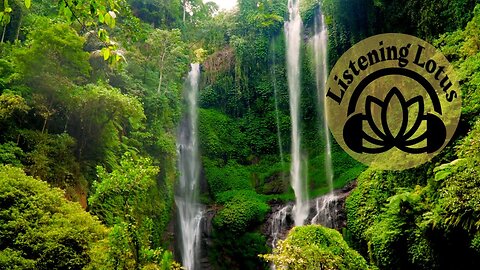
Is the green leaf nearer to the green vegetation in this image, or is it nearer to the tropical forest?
the tropical forest

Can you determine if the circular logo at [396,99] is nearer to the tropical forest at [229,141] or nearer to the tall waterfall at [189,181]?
the tropical forest at [229,141]

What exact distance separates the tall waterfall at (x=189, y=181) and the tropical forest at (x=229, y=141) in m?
0.07

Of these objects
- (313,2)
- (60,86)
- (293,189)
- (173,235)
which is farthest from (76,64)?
(313,2)

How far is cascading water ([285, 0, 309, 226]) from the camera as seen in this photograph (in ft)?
55.8

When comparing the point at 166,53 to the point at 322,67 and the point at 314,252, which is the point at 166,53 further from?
the point at 314,252

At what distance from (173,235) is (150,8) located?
1238 cm

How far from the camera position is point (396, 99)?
11406mm

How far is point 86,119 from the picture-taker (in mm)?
9867

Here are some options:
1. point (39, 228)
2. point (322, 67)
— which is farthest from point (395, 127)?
point (39, 228)

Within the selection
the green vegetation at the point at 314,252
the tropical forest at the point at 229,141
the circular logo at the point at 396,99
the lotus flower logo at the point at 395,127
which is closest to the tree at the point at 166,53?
the tropical forest at the point at 229,141

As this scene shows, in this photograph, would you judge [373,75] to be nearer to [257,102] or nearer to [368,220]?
[368,220]

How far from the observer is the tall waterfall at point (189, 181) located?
14.7 meters

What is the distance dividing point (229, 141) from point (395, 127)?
10408 mm

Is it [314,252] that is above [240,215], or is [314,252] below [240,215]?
below
